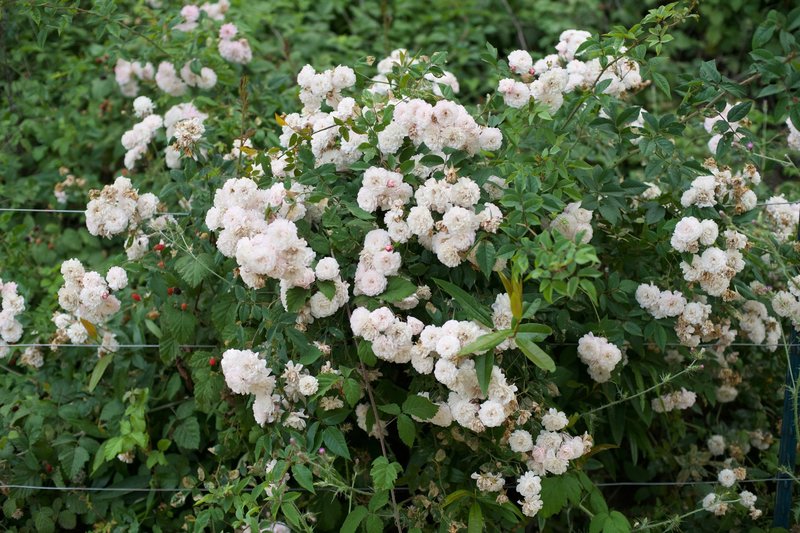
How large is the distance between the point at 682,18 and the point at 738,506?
149 centimetres

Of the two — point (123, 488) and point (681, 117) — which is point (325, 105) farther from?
point (123, 488)

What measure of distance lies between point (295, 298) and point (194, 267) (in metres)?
0.39

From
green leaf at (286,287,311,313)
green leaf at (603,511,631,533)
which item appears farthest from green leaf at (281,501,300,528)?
green leaf at (603,511,631,533)

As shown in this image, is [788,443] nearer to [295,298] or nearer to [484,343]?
[484,343]

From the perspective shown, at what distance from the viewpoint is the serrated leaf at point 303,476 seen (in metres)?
2.11

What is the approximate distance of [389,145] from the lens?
7.41 feet

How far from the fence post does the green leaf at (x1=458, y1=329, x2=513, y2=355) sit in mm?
1099

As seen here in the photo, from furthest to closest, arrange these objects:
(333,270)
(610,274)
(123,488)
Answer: (123,488) → (610,274) → (333,270)

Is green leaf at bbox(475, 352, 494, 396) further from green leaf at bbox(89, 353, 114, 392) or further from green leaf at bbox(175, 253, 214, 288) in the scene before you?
green leaf at bbox(89, 353, 114, 392)

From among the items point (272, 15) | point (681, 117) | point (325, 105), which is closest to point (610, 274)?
point (681, 117)

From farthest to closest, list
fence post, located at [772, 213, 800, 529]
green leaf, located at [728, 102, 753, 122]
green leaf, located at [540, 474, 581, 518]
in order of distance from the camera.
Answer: fence post, located at [772, 213, 800, 529], green leaf, located at [728, 102, 753, 122], green leaf, located at [540, 474, 581, 518]

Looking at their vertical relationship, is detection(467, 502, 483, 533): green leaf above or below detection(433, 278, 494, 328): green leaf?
below

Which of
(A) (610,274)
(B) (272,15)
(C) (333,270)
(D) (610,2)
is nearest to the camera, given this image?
(C) (333,270)

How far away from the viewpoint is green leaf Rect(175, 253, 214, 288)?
2373 millimetres
